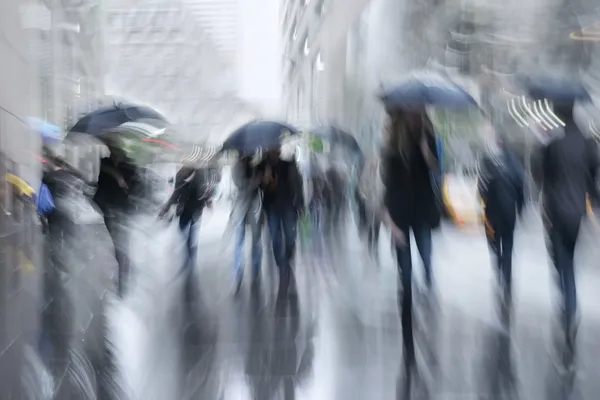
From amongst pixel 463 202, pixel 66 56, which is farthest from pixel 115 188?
pixel 463 202

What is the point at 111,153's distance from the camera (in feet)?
9.80

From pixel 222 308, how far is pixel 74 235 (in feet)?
3.20

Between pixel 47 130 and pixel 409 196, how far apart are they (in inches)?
79.7

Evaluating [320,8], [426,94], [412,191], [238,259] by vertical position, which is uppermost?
[320,8]

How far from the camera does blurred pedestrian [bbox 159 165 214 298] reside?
3.15 meters

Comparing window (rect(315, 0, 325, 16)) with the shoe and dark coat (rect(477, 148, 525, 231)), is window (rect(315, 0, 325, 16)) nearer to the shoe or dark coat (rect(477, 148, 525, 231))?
dark coat (rect(477, 148, 525, 231))

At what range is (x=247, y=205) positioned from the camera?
126 inches

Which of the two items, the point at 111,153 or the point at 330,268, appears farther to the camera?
the point at 330,268

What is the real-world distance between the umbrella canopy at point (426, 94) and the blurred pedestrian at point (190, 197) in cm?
116

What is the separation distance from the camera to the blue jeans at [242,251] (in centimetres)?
320

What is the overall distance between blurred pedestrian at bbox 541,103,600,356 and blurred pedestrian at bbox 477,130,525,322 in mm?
258

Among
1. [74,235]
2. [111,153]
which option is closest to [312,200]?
[111,153]

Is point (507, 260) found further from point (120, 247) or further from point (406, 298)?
point (120, 247)

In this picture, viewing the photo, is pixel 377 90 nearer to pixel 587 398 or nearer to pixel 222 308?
pixel 222 308
